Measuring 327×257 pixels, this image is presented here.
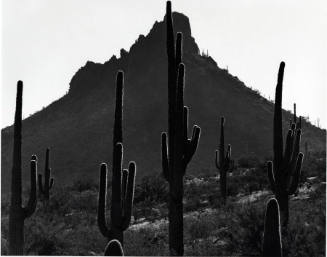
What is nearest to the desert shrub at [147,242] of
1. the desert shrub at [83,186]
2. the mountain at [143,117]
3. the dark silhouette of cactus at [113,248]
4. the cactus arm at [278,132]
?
the cactus arm at [278,132]

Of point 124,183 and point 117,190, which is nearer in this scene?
point 117,190

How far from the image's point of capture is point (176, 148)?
36.8ft

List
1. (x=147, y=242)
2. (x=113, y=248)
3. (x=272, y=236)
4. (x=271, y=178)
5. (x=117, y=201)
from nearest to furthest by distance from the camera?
(x=113, y=248) → (x=272, y=236) → (x=117, y=201) → (x=271, y=178) → (x=147, y=242)

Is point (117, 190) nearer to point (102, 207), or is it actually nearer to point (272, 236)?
point (102, 207)

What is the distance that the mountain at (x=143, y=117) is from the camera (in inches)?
2092

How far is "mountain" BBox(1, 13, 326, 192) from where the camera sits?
53.1 m

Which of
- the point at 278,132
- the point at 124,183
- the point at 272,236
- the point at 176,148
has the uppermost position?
the point at 278,132

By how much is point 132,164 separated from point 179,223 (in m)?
1.40

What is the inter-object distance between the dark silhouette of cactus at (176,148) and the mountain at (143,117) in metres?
35.3

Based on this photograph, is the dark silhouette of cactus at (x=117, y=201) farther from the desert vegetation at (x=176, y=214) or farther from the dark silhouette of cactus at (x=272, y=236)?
the dark silhouette of cactus at (x=272, y=236)

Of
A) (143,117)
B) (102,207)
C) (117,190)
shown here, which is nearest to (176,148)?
(117,190)

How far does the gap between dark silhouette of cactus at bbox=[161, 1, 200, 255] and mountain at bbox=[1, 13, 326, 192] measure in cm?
3526

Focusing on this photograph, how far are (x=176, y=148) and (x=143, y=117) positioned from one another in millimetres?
48636

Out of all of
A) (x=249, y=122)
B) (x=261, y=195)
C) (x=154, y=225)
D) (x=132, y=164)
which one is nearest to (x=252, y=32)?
(x=132, y=164)
